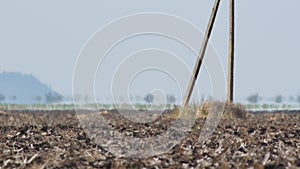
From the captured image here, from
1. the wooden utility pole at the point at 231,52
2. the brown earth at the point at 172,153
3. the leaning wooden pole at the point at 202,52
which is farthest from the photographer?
the wooden utility pole at the point at 231,52

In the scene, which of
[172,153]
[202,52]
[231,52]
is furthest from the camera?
[231,52]

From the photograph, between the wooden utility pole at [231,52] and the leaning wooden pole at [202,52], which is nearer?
the leaning wooden pole at [202,52]

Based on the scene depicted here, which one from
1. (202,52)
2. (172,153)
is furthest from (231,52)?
(172,153)

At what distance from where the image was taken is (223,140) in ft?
51.7

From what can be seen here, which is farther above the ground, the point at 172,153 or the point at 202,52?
the point at 202,52

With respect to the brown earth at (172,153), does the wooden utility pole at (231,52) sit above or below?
above

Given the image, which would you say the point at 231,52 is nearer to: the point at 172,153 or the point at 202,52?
the point at 202,52

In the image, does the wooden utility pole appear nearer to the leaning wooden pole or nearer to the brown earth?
the leaning wooden pole

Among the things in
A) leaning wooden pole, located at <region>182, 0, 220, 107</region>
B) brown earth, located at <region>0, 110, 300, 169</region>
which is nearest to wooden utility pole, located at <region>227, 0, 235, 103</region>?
leaning wooden pole, located at <region>182, 0, 220, 107</region>

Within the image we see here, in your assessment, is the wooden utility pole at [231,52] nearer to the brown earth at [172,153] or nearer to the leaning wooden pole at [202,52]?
the leaning wooden pole at [202,52]

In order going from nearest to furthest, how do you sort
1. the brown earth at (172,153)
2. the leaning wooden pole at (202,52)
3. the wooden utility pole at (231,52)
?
the brown earth at (172,153) < the leaning wooden pole at (202,52) < the wooden utility pole at (231,52)

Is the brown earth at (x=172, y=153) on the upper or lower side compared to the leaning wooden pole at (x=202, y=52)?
lower

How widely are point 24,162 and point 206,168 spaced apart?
2.75 metres

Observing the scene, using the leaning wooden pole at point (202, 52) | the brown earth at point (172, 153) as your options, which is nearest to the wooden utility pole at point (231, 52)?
the leaning wooden pole at point (202, 52)
